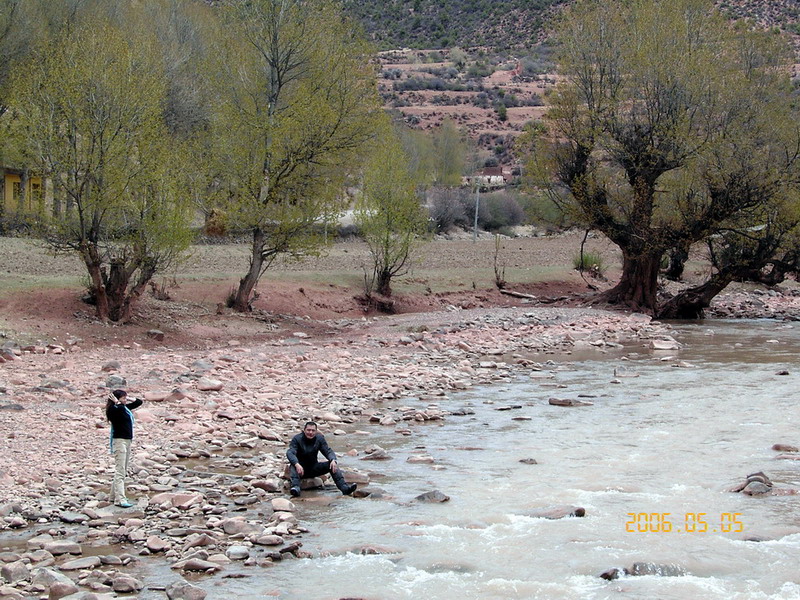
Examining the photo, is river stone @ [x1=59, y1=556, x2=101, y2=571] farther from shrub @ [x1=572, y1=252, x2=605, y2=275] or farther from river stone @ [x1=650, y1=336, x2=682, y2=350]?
shrub @ [x1=572, y1=252, x2=605, y2=275]

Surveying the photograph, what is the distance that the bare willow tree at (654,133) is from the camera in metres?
33.3

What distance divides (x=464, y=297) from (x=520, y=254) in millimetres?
16256

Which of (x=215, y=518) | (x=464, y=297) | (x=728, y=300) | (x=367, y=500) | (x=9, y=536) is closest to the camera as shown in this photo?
(x=9, y=536)

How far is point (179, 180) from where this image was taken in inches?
1040

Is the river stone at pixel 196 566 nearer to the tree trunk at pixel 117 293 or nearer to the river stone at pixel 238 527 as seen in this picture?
the river stone at pixel 238 527

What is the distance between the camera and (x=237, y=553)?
9750 mm

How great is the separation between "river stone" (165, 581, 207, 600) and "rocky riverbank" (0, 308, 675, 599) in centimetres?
2

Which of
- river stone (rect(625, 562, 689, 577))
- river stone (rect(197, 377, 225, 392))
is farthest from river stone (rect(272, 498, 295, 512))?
river stone (rect(197, 377, 225, 392))

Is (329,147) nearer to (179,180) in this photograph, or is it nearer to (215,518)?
(179,180)

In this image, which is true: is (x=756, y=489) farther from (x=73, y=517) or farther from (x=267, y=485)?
(x=73, y=517)

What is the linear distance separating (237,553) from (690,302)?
3042 centimetres

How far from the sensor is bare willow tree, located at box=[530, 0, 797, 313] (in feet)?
109

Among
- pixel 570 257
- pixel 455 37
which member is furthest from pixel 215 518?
pixel 455 37

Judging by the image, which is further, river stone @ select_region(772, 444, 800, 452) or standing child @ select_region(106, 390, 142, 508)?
river stone @ select_region(772, 444, 800, 452)
